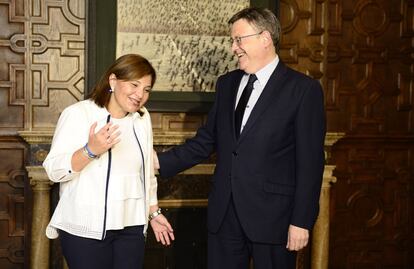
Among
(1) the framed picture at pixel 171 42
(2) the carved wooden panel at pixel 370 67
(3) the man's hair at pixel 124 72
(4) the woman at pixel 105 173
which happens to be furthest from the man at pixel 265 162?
(2) the carved wooden panel at pixel 370 67

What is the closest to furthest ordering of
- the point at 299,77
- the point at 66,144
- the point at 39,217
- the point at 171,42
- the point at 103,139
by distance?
1. the point at 103,139
2. the point at 66,144
3. the point at 299,77
4. the point at 39,217
5. the point at 171,42

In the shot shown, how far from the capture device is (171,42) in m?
4.27

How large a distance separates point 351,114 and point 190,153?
1929mm

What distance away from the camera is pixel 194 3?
4289 millimetres

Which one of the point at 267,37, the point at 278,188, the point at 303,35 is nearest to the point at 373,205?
the point at 303,35

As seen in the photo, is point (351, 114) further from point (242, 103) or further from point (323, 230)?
point (242, 103)

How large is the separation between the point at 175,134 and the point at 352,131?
1.40 m

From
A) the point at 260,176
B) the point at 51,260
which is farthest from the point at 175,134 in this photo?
the point at 260,176

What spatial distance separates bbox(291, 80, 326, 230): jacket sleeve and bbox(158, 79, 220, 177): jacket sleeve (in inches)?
20.8

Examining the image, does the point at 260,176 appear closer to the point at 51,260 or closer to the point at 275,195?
the point at 275,195

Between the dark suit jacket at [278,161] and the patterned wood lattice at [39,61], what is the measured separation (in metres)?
1.70

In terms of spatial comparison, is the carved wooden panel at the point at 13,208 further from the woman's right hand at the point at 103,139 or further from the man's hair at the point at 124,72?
the woman's right hand at the point at 103,139

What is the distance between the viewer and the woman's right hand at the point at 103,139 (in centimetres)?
230

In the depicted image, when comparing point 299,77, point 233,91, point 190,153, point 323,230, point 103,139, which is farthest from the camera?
point 323,230
